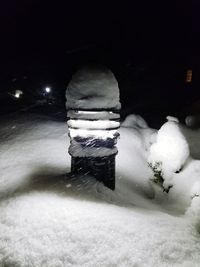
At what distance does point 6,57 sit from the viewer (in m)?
25.6

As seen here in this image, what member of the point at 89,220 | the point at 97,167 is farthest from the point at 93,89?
the point at 89,220

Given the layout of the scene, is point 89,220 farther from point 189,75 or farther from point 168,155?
point 189,75

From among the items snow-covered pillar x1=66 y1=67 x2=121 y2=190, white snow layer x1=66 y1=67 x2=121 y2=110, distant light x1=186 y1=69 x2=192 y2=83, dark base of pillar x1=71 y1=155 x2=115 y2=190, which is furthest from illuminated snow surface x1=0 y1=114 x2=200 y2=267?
distant light x1=186 y1=69 x2=192 y2=83

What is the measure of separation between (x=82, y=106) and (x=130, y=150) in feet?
15.2

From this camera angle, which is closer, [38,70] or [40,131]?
[40,131]

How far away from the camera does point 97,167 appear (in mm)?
5305

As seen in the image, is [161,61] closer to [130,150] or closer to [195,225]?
[130,150]

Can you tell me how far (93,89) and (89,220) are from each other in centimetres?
212

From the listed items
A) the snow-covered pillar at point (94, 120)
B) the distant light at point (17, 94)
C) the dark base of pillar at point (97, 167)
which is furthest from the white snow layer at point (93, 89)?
the distant light at point (17, 94)

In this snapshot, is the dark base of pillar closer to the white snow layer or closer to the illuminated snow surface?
the illuminated snow surface

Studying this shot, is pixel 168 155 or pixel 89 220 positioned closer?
pixel 89 220

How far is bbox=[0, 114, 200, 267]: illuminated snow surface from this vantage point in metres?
3.24

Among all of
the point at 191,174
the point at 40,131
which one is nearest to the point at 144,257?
the point at 191,174

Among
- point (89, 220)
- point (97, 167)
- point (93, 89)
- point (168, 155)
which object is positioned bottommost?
point (168, 155)
